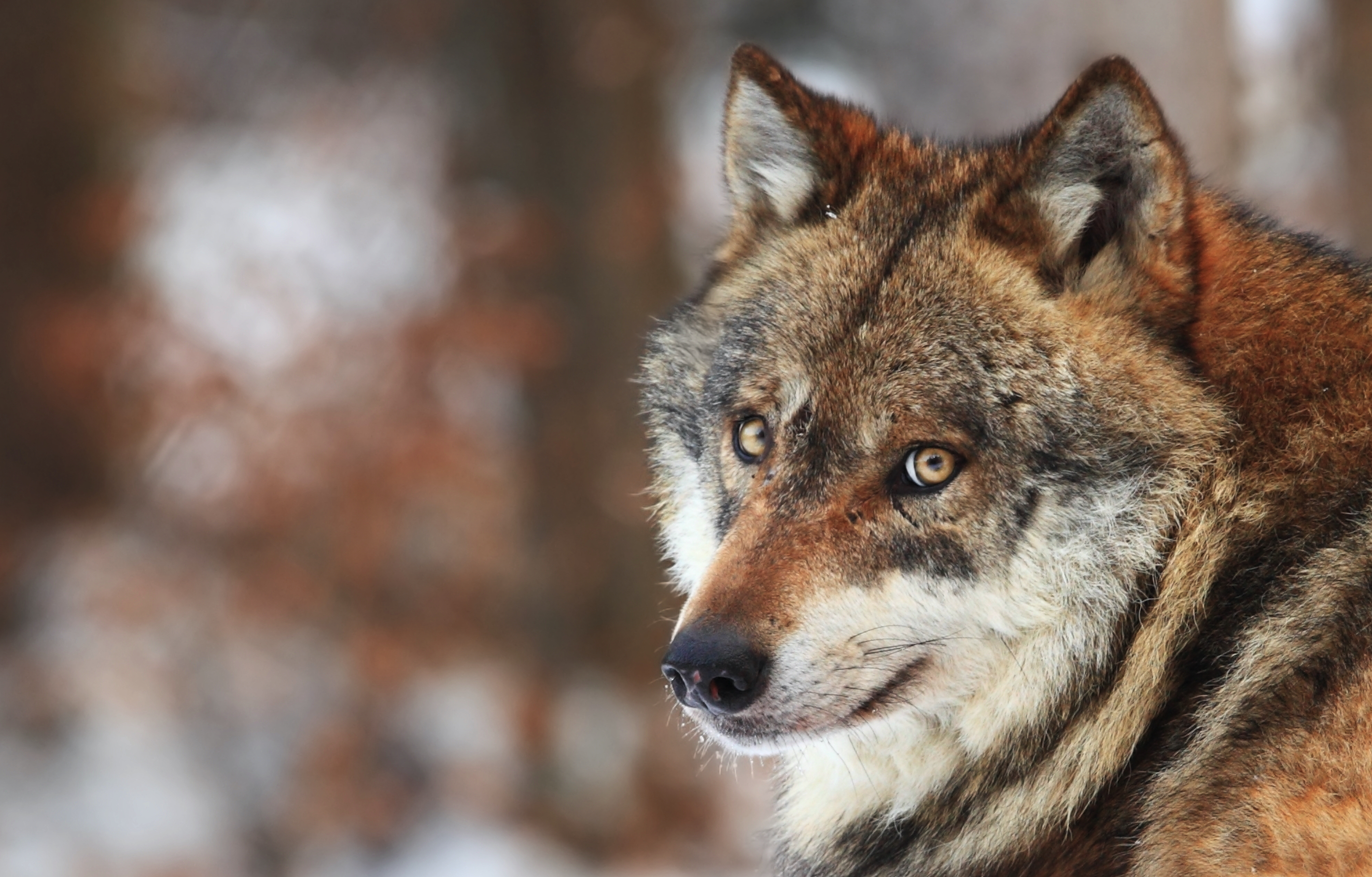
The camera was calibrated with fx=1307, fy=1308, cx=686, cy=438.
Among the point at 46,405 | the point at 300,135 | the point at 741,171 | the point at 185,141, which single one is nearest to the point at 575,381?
the point at 300,135

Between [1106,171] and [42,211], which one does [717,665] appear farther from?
[42,211]

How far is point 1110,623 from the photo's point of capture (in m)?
2.54

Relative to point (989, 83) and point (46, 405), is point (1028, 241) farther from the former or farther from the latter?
point (46, 405)

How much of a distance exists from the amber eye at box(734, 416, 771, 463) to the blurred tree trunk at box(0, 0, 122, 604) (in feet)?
20.0

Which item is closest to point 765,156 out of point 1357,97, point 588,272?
point 588,272

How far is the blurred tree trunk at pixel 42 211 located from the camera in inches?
324

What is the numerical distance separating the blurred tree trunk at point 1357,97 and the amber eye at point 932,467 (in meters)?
6.02

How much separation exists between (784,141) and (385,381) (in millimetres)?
4479

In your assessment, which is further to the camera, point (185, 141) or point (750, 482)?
point (185, 141)

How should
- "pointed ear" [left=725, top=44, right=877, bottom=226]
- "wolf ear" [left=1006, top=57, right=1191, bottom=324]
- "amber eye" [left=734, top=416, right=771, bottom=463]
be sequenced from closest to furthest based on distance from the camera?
1. "wolf ear" [left=1006, top=57, right=1191, bottom=324]
2. "amber eye" [left=734, top=416, right=771, bottom=463]
3. "pointed ear" [left=725, top=44, right=877, bottom=226]

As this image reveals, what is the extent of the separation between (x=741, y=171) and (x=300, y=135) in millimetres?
5078

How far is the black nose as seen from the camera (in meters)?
2.46

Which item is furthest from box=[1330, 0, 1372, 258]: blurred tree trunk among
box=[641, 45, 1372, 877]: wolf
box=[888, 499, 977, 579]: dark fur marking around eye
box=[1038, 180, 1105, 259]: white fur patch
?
box=[888, 499, 977, 579]: dark fur marking around eye

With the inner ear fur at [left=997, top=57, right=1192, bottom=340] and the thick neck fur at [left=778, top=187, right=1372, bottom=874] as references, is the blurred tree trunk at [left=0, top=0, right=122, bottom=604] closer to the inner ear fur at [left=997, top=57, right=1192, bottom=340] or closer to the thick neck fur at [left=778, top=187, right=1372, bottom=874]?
the thick neck fur at [left=778, top=187, right=1372, bottom=874]
